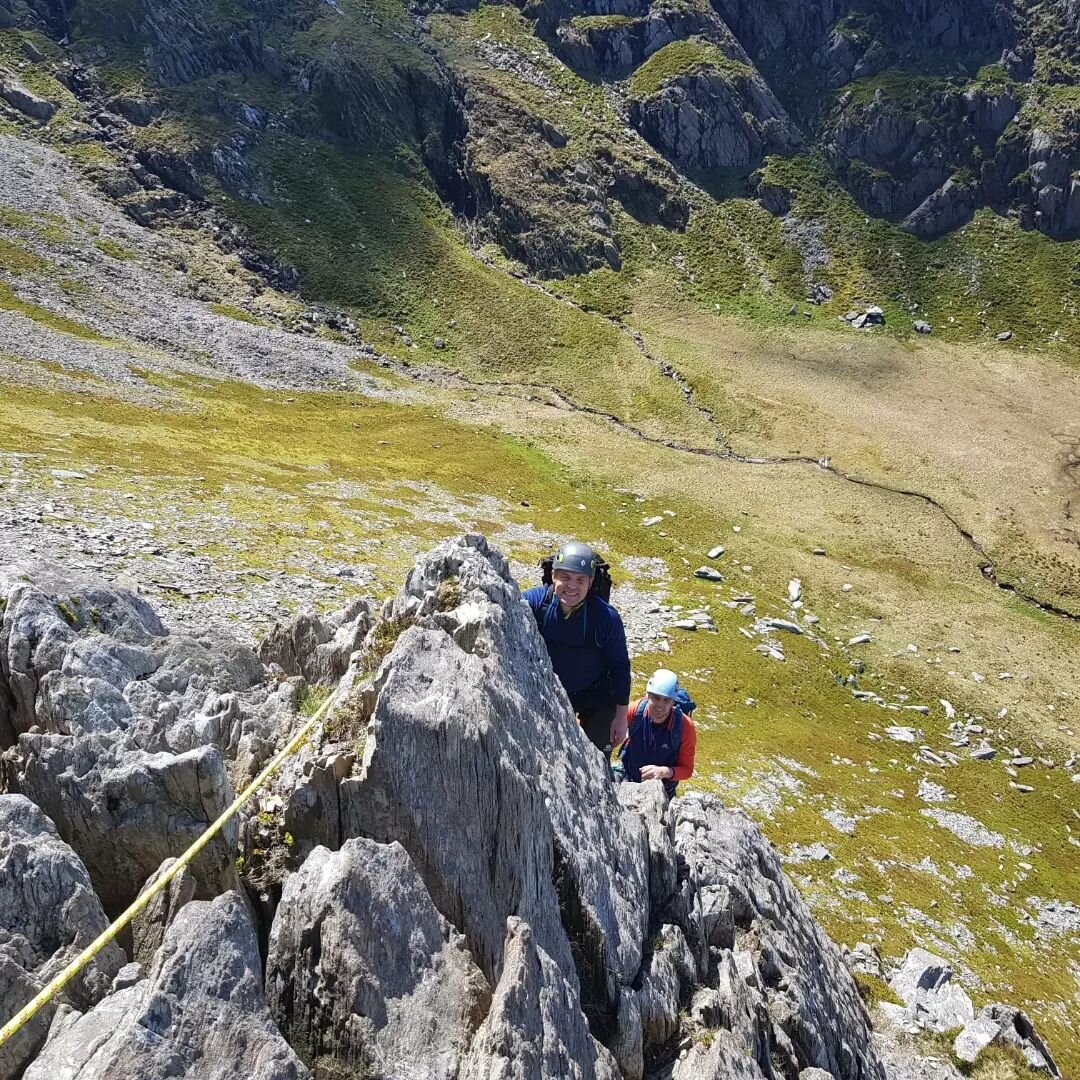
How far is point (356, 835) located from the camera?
9.80m

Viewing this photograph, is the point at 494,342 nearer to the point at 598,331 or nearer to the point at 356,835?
the point at 598,331

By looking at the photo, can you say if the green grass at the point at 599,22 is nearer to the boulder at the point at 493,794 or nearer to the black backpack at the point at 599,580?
the black backpack at the point at 599,580

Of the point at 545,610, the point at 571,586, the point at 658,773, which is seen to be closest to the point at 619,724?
the point at 658,773

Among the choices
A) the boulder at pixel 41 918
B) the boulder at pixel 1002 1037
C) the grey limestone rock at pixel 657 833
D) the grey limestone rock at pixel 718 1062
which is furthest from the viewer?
the boulder at pixel 1002 1037

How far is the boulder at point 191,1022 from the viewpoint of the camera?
6.52m

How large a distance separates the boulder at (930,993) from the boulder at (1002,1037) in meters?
0.54

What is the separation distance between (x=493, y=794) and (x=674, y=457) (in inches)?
3064

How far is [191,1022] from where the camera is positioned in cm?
702

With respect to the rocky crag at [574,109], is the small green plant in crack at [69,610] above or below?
below

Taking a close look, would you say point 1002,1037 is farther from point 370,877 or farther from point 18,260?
point 18,260

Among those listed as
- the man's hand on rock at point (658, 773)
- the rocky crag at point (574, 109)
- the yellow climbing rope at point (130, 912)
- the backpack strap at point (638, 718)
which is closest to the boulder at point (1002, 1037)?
the man's hand on rock at point (658, 773)

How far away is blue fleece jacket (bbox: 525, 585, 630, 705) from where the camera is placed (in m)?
14.3

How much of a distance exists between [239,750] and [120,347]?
83.5 m

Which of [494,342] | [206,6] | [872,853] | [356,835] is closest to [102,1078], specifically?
[356,835]
